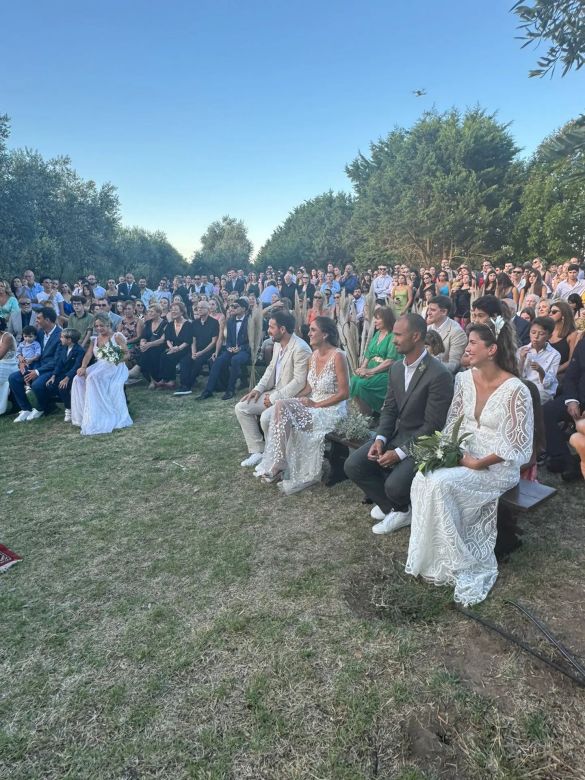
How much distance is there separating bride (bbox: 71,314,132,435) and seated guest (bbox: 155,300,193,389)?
2.10 metres

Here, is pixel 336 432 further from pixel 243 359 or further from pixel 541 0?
pixel 541 0

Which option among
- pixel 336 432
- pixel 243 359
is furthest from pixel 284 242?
pixel 336 432

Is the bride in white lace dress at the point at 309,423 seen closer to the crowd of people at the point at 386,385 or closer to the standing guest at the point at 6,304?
the crowd of people at the point at 386,385

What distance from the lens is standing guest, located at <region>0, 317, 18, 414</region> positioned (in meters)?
7.68

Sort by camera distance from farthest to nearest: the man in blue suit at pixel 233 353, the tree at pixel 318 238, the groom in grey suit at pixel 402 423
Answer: the tree at pixel 318 238
the man in blue suit at pixel 233 353
the groom in grey suit at pixel 402 423

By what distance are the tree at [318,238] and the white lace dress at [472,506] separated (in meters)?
40.5

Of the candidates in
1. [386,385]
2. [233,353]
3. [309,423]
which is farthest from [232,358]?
[309,423]

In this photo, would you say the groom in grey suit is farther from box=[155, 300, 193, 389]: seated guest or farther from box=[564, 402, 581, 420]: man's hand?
box=[155, 300, 193, 389]: seated guest

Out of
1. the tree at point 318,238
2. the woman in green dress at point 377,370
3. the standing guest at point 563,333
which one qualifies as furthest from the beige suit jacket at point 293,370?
the tree at point 318,238

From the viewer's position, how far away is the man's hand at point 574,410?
483 cm

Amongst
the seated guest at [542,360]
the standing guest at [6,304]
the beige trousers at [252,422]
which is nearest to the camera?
the seated guest at [542,360]

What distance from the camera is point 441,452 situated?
125 inches

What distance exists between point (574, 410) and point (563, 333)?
1.23 meters

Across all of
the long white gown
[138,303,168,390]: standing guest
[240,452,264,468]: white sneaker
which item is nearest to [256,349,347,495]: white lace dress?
[240,452,264,468]: white sneaker
